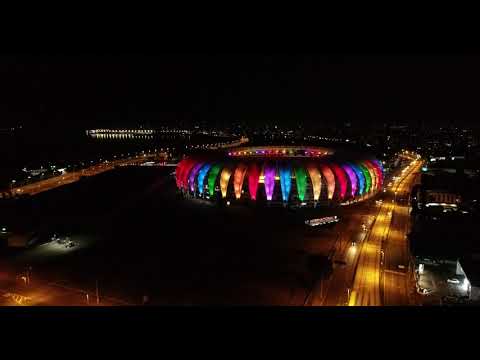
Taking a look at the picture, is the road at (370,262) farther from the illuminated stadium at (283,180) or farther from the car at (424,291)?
the illuminated stadium at (283,180)

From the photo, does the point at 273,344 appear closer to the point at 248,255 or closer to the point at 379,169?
the point at 248,255

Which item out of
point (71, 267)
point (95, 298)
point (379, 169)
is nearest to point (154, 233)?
point (71, 267)

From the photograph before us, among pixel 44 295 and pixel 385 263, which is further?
pixel 385 263

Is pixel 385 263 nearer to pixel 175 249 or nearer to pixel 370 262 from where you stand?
pixel 370 262

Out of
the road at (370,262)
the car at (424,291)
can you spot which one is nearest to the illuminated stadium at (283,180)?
the road at (370,262)

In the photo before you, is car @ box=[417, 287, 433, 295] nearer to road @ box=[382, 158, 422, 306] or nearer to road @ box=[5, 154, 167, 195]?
road @ box=[382, 158, 422, 306]

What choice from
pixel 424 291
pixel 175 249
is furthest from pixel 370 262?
pixel 175 249
